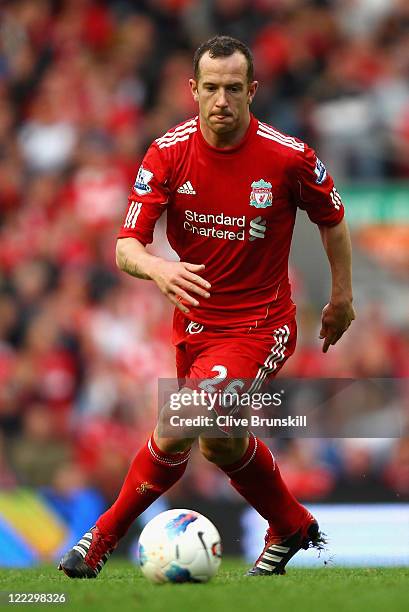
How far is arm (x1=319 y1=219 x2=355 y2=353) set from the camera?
643 cm

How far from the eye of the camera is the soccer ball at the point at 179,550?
→ 18.5 ft

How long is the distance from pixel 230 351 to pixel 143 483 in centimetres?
74

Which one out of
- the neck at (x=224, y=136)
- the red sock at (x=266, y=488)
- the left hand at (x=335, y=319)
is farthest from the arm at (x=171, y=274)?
the left hand at (x=335, y=319)

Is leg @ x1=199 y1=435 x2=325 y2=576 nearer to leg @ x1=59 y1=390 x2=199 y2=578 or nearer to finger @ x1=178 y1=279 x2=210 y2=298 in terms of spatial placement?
leg @ x1=59 y1=390 x2=199 y2=578

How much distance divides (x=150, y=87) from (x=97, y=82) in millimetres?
607

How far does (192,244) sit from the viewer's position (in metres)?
6.30

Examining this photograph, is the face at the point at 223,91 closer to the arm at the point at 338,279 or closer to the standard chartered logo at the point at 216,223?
the standard chartered logo at the point at 216,223

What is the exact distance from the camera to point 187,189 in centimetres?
618

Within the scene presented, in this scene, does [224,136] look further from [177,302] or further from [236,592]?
[236,592]

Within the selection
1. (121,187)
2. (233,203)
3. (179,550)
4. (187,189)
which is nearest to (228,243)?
(233,203)

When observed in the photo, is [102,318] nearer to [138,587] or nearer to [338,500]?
[338,500]

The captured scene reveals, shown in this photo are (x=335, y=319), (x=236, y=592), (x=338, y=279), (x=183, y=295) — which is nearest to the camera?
(x=236, y=592)

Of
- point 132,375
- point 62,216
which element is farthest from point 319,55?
point 132,375

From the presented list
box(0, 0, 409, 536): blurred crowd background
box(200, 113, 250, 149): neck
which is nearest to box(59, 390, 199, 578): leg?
box(200, 113, 250, 149): neck
